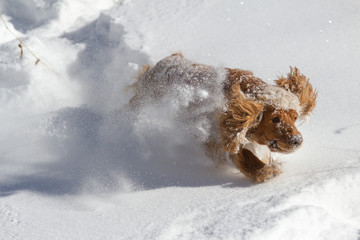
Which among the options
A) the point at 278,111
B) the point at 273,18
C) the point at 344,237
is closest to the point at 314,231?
the point at 344,237

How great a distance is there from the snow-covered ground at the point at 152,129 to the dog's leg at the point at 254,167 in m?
0.06

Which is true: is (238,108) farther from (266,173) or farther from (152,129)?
(152,129)

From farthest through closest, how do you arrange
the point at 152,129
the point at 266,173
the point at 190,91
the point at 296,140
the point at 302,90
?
the point at 152,129 < the point at 190,91 < the point at 302,90 < the point at 266,173 < the point at 296,140

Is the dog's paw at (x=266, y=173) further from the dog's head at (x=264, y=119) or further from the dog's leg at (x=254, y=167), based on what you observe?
the dog's head at (x=264, y=119)

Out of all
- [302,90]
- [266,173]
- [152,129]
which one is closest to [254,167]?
[266,173]

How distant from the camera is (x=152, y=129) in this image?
→ 3104 millimetres

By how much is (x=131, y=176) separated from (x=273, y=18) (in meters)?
2.39

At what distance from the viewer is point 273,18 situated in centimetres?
421

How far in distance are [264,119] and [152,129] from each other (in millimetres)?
922

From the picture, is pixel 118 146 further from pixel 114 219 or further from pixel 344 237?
pixel 344 237

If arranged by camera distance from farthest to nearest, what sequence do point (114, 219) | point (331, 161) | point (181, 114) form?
point (181, 114)
point (331, 161)
point (114, 219)

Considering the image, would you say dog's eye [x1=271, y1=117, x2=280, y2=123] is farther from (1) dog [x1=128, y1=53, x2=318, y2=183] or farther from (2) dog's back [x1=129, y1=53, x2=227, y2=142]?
(2) dog's back [x1=129, y1=53, x2=227, y2=142]

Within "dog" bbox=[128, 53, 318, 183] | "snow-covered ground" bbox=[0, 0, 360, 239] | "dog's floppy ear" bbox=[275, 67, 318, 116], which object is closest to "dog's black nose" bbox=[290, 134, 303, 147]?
"dog" bbox=[128, 53, 318, 183]

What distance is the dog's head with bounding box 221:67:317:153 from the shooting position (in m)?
2.45
